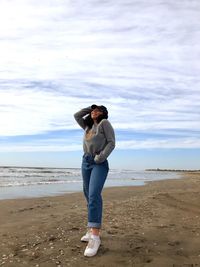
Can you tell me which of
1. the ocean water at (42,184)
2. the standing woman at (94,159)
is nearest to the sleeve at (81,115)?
Answer: the standing woman at (94,159)

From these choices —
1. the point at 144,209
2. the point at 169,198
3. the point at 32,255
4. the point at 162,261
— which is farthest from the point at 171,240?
the point at 169,198

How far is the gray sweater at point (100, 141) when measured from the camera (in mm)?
6170

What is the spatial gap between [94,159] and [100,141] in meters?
0.30

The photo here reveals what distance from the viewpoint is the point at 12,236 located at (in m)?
6.87

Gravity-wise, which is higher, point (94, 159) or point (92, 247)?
point (94, 159)

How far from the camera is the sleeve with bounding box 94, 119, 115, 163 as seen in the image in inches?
242

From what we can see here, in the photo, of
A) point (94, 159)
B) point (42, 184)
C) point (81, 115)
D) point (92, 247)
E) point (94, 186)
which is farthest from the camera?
point (42, 184)

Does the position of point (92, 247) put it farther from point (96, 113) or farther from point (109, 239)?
point (96, 113)

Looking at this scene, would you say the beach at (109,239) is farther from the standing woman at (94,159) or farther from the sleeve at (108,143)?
the sleeve at (108,143)

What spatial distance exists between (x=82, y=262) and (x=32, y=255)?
2.54 feet

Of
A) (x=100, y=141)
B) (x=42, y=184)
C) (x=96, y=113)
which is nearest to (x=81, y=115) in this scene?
(x=96, y=113)

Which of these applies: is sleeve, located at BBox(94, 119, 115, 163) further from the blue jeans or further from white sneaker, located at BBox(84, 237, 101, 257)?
white sneaker, located at BBox(84, 237, 101, 257)

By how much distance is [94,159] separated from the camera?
6.27 m

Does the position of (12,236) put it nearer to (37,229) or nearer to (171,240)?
(37,229)
